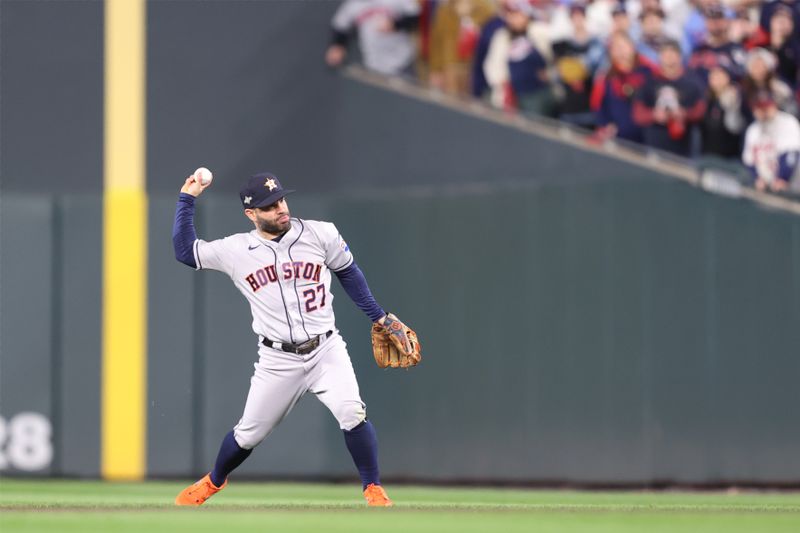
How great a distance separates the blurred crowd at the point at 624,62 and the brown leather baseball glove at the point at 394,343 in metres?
3.41

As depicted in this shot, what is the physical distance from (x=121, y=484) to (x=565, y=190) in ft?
13.1

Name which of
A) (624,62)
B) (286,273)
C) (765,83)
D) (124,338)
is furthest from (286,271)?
(624,62)

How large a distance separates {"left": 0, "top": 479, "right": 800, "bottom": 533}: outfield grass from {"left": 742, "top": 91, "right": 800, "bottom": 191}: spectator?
2.29m

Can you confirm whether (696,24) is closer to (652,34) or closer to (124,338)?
(652,34)

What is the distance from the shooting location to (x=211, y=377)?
11789mm

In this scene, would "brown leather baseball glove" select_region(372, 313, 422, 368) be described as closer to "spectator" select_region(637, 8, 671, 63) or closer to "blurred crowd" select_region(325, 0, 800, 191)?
"blurred crowd" select_region(325, 0, 800, 191)

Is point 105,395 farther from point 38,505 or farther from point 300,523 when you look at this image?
point 300,523

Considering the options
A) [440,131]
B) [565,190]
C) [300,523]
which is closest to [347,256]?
[300,523]

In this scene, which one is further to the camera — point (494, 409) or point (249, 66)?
point (249, 66)

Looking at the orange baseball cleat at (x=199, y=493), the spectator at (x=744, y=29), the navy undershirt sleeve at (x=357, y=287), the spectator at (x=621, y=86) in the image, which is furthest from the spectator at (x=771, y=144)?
the orange baseball cleat at (x=199, y=493)

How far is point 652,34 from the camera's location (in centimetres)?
1202

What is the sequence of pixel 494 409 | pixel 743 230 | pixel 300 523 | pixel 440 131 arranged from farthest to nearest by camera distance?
pixel 440 131 < pixel 494 409 < pixel 743 230 < pixel 300 523

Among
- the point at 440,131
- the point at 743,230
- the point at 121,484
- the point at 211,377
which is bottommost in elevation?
the point at 121,484

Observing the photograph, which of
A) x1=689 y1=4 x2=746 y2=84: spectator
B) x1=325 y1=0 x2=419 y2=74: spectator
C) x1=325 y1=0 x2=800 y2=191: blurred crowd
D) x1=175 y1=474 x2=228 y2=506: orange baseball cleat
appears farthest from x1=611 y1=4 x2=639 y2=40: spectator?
x1=175 y1=474 x2=228 y2=506: orange baseball cleat
